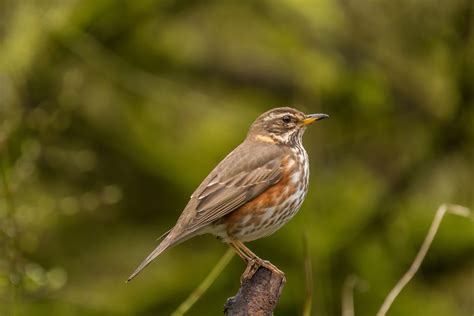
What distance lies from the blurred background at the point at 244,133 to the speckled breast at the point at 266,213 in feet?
5.18

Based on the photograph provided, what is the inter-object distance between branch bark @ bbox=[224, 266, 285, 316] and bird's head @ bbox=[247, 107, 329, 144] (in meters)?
1.53

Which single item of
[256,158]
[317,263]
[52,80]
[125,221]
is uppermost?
[52,80]

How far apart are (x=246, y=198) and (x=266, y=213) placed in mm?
121

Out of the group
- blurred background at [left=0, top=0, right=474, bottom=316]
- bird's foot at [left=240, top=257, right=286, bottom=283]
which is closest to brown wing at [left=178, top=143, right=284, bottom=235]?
bird's foot at [left=240, top=257, right=286, bottom=283]

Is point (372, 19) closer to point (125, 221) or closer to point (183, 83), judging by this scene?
point (183, 83)

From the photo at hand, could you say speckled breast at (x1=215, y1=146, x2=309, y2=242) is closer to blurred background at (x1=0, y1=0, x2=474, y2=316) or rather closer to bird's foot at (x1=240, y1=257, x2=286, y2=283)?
bird's foot at (x1=240, y1=257, x2=286, y2=283)

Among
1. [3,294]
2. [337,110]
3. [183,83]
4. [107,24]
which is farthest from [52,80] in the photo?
[3,294]

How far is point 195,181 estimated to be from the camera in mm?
7012

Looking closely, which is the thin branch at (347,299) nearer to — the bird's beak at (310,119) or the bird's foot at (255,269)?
the bird's foot at (255,269)

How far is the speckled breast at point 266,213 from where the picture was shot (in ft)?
14.5

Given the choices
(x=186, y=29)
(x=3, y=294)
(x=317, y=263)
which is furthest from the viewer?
(x=186, y=29)

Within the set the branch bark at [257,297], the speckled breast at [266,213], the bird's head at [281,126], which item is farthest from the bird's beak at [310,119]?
the branch bark at [257,297]

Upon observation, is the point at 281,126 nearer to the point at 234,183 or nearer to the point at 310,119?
the point at 310,119

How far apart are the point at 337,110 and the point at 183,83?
48.8 inches
